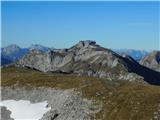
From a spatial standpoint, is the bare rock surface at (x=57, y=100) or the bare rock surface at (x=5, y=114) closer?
the bare rock surface at (x=57, y=100)

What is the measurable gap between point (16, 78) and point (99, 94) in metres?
35.7

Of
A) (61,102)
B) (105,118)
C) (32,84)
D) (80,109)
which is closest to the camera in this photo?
(105,118)

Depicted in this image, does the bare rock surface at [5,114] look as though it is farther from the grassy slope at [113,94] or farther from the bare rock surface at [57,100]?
the grassy slope at [113,94]

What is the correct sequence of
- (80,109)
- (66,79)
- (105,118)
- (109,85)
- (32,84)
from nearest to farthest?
(105,118) < (80,109) < (109,85) < (32,84) < (66,79)

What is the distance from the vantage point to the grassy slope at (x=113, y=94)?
232 feet

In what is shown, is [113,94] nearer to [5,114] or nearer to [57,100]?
[57,100]

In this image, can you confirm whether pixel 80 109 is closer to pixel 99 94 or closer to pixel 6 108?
pixel 99 94

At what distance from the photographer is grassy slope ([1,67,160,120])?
232 feet

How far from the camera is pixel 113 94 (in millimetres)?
82250

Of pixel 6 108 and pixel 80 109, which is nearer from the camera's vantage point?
pixel 80 109

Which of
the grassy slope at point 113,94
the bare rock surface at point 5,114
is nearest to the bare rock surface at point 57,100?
the grassy slope at point 113,94

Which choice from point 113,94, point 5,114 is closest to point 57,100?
point 5,114

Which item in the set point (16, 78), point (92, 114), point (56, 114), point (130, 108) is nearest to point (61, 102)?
point (56, 114)

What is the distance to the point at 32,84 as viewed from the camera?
99.2 metres
